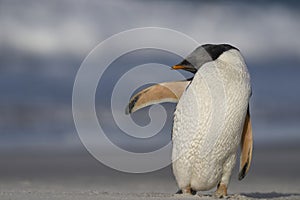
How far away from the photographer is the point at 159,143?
1464 cm

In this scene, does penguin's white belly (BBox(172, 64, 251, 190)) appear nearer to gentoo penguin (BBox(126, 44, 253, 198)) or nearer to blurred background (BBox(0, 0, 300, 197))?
gentoo penguin (BBox(126, 44, 253, 198))

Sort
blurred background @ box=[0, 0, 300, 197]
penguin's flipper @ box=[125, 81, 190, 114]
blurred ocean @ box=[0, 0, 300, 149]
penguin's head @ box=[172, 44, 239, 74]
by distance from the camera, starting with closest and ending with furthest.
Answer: penguin's head @ box=[172, 44, 239, 74] < penguin's flipper @ box=[125, 81, 190, 114] < blurred background @ box=[0, 0, 300, 197] < blurred ocean @ box=[0, 0, 300, 149]

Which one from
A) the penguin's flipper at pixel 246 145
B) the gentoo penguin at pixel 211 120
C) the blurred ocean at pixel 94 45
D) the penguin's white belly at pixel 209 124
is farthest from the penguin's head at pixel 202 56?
the blurred ocean at pixel 94 45

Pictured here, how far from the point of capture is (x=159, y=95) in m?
7.01

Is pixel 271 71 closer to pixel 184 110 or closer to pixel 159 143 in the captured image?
pixel 159 143

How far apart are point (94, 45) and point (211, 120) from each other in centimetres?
1434

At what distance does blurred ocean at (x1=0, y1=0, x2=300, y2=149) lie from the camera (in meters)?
16.7

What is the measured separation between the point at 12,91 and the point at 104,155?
194 inches

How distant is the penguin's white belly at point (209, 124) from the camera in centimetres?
632

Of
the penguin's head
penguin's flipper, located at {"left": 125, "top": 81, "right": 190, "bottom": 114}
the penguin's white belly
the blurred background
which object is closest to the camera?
the penguin's white belly

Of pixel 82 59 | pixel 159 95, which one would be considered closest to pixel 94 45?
pixel 82 59

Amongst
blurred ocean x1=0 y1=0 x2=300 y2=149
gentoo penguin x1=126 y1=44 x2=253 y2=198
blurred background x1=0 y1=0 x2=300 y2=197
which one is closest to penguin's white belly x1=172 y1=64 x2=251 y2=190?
gentoo penguin x1=126 y1=44 x2=253 y2=198

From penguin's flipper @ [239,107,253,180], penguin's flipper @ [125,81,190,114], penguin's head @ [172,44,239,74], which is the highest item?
penguin's head @ [172,44,239,74]

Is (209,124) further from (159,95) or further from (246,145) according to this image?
(159,95)
